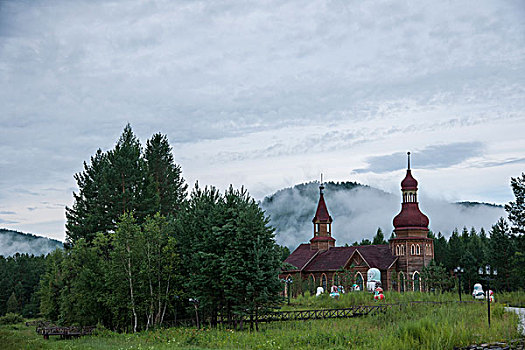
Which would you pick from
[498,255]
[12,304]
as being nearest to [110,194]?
[498,255]

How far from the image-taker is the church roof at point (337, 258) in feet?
196

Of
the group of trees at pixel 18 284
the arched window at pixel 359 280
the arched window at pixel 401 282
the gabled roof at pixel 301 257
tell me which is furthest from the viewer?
the group of trees at pixel 18 284

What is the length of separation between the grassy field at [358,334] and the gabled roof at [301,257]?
35.8 m

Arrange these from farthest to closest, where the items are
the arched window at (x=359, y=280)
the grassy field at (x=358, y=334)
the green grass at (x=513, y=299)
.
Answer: the arched window at (x=359, y=280) < the green grass at (x=513, y=299) < the grassy field at (x=358, y=334)

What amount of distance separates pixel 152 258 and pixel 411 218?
36.7 m

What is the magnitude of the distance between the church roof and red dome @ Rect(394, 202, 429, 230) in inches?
174

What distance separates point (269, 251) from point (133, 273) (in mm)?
10591

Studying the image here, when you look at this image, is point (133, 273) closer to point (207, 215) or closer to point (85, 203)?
point (207, 215)

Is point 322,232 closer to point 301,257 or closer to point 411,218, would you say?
point 301,257

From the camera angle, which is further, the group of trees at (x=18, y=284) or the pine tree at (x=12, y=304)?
the group of trees at (x=18, y=284)

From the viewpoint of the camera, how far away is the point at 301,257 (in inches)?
2569

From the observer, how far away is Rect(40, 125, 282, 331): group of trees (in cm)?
2766

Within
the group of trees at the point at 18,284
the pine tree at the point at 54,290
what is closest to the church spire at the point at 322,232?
the pine tree at the point at 54,290

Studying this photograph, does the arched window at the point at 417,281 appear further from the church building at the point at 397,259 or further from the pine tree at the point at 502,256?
the pine tree at the point at 502,256
